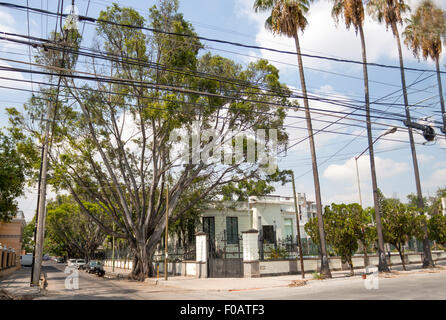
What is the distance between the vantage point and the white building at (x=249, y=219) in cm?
3400

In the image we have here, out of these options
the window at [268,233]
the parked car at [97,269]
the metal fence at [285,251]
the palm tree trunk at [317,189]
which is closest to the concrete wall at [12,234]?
the parked car at [97,269]

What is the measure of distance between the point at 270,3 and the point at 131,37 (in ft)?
28.9

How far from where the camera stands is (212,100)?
69.3ft

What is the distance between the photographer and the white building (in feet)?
112

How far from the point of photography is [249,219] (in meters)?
36.1

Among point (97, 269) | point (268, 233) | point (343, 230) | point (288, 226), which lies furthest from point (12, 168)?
point (288, 226)

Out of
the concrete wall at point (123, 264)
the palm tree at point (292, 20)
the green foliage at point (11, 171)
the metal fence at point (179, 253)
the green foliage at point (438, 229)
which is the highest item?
the palm tree at point (292, 20)

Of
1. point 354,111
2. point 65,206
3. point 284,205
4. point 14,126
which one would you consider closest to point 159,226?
point 14,126

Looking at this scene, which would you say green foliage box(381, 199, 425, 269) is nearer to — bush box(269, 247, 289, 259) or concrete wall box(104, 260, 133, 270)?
bush box(269, 247, 289, 259)

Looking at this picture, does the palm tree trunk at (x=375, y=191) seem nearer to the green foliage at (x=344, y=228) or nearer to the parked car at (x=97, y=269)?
the green foliage at (x=344, y=228)

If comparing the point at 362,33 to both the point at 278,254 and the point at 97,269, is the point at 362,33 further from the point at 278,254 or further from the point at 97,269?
the point at 97,269

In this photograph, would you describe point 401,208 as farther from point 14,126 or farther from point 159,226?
point 14,126

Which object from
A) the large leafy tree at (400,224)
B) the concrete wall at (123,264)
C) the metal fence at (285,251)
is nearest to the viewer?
the large leafy tree at (400,224)

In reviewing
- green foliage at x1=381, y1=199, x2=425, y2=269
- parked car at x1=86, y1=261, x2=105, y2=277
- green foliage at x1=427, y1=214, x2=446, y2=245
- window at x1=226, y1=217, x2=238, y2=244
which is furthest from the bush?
parked car at x1=86, y1=261, x2=105, y2=277
